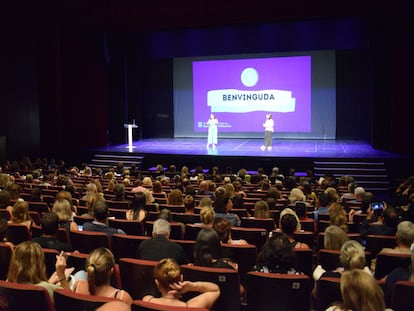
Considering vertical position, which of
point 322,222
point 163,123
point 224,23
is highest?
point 224,23

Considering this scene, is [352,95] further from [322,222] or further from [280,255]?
[280,255]

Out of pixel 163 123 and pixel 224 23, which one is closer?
pixel 224 23

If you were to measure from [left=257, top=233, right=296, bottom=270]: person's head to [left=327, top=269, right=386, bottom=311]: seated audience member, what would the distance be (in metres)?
1.17

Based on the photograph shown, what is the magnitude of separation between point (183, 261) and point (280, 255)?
2.75 ft

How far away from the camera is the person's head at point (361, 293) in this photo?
244cm

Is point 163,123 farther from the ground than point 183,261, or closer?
farther from the ground

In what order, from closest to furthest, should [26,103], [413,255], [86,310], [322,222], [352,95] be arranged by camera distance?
1. [86,310]
2. [413,255]
3. [322,222]
4. [26,103]
5. [352,95]

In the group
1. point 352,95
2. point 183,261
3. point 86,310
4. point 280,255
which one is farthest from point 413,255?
point 352,95

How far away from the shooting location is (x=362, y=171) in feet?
44.8

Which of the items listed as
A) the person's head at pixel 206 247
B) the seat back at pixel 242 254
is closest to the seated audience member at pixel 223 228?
the seat back at pixel 242 254

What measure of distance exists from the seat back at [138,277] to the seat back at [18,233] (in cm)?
198

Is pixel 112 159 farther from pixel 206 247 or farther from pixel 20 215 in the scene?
pixel 206 247

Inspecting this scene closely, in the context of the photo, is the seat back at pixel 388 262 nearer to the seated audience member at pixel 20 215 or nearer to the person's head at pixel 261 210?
the person's head at pixel 261 210

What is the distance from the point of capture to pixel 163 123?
72.1ft
